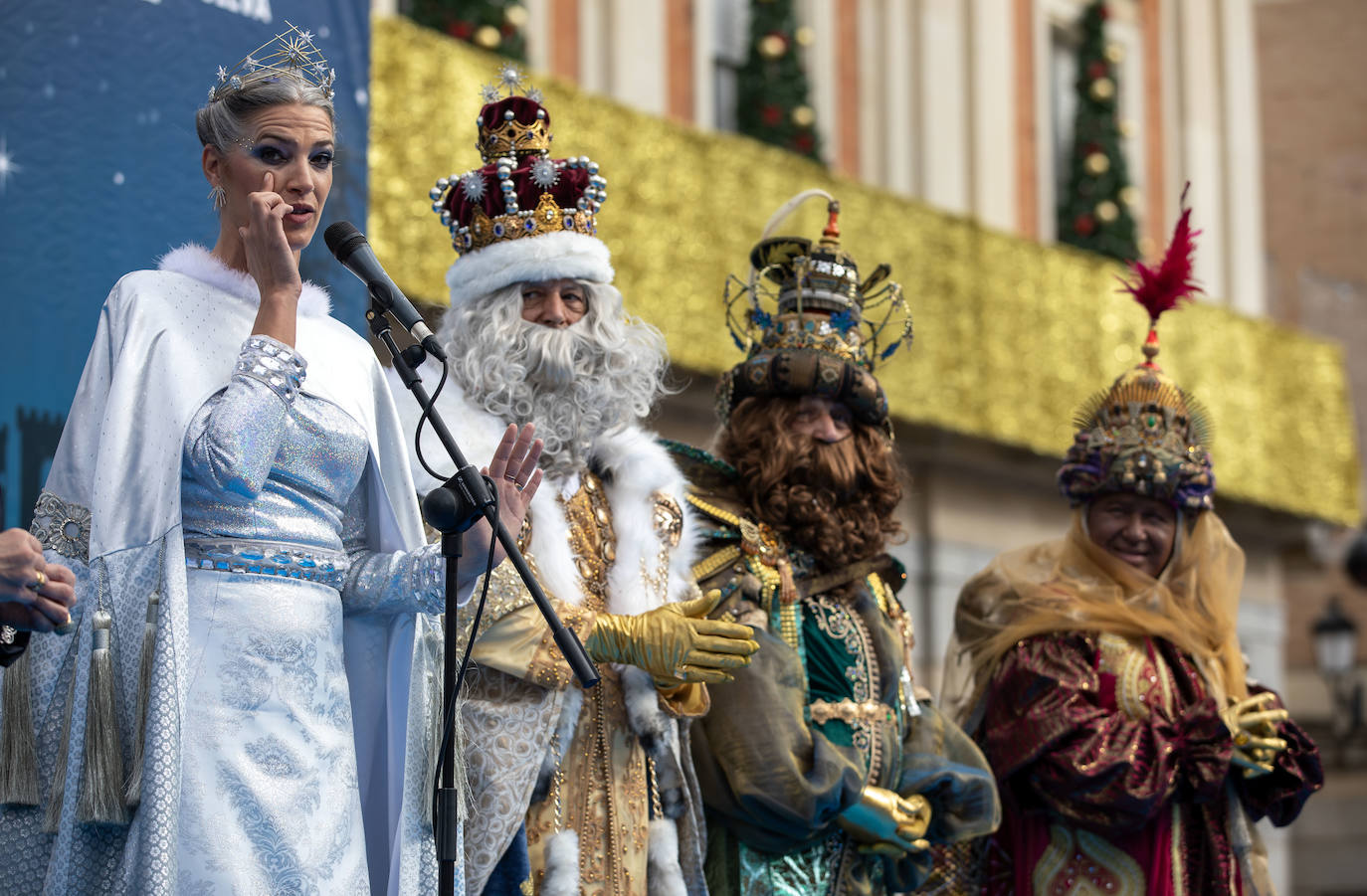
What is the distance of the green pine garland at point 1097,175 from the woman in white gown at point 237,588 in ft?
38.6

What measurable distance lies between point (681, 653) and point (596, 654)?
7.2 inches

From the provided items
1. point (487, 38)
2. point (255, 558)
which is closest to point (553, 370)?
point (255, 558)

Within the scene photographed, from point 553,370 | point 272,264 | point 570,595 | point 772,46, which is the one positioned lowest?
point 570,595

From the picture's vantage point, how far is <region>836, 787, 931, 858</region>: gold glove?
492 cm

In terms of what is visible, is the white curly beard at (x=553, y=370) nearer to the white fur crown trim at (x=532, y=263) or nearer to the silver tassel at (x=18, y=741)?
the white fur crown trim at (x=532, y=263)

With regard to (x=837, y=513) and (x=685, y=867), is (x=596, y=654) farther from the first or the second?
(x=837, y=513)

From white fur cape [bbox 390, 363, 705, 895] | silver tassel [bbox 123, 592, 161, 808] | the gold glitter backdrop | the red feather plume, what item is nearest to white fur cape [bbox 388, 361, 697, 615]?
white fur cape [bbox 390, 363, 705, 895]

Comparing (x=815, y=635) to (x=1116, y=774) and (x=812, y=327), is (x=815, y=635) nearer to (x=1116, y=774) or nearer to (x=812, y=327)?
(x=812, y=327)

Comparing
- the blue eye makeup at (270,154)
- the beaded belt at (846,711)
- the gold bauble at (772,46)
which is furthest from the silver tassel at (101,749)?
the gold bauble at (772,46)

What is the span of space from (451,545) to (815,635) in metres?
1.70

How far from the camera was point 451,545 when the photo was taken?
3559 mm

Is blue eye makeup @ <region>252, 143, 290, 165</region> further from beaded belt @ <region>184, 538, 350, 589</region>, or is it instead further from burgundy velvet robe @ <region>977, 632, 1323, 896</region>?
burgundy velvet robe @ <region>977, 632, 1323, 896</region>

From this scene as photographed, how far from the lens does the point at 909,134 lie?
46.4ft

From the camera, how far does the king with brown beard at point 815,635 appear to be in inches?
188
